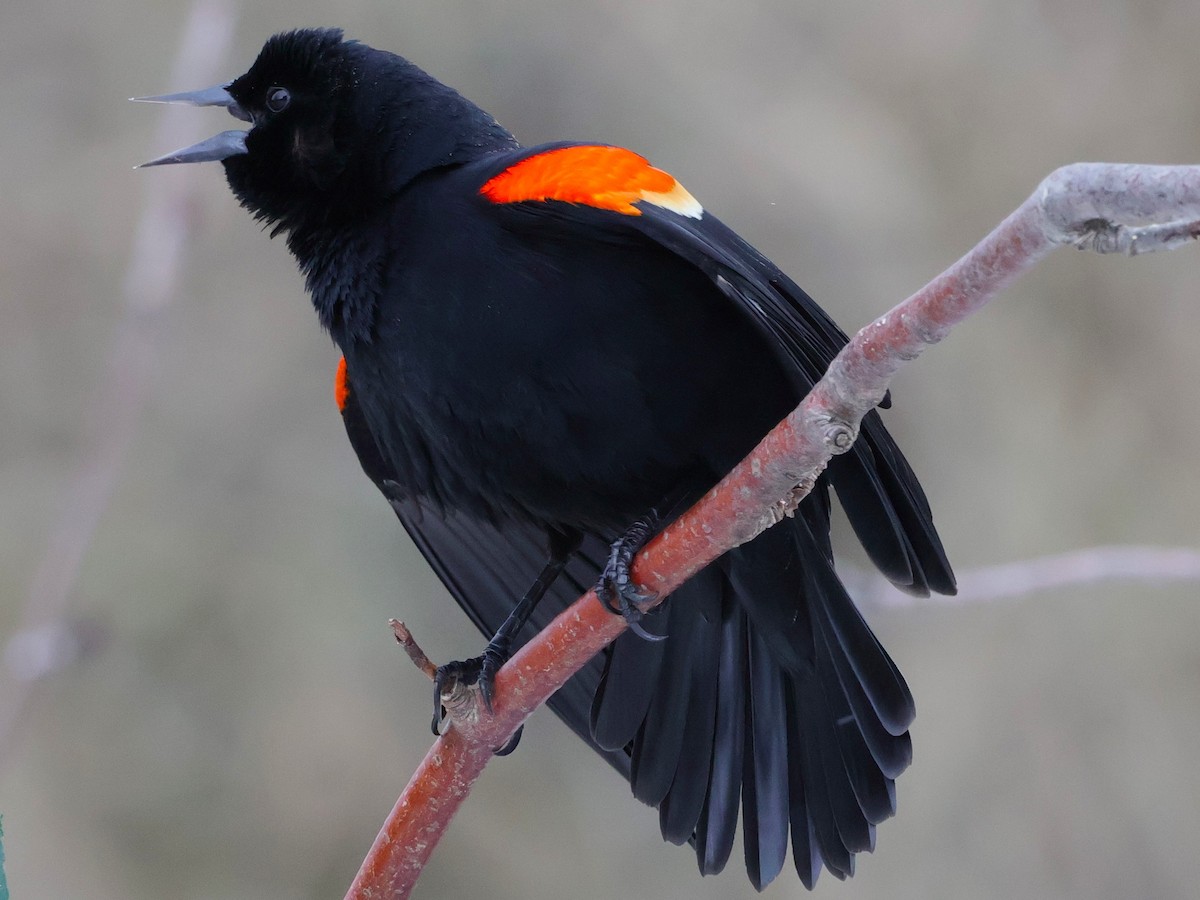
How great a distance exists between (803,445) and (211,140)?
1473mm

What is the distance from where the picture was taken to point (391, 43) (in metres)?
4.58

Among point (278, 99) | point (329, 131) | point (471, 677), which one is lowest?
point (471, 677)

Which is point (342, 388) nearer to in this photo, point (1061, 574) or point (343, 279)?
point (343, 279)

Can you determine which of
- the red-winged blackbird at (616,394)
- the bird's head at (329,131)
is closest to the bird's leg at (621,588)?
the red-winged blackbird at (616,394)

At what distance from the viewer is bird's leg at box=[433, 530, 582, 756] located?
2.13m

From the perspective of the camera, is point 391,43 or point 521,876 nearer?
point 521,876

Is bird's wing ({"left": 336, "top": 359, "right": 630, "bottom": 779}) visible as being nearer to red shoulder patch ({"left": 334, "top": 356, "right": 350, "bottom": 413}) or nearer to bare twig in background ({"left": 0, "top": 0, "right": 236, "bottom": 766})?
red shoulder patch ({"left": 334, "top": 356, "right": 350, "bottom": 413})

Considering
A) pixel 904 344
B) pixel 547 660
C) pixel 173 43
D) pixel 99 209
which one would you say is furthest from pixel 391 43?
pixel 904 344

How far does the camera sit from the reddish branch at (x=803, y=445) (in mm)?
1108

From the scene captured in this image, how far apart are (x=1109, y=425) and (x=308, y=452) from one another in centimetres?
277

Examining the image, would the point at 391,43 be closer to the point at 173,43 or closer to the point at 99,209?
the point at 173,43

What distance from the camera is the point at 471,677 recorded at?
2211mm

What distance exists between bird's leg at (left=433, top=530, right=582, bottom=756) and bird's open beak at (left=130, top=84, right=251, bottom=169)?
37.4 inches

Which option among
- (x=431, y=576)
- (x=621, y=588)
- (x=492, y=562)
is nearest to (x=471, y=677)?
(x=621, y=588)
